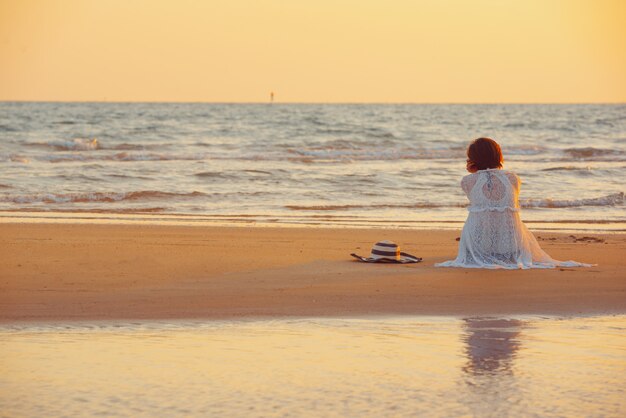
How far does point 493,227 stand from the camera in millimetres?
9758

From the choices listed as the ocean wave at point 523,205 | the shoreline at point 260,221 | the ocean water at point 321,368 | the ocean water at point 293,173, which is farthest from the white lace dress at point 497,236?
the ocean wave at point 523,205

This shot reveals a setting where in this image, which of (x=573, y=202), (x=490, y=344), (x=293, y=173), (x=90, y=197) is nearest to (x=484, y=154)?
(x=490, y=344)

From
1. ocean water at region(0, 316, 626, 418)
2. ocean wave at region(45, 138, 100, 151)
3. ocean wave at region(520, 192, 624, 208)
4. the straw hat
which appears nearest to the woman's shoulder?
the straw hat

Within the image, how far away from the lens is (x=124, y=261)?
9438 mm

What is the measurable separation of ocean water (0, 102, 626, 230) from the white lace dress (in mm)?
4335

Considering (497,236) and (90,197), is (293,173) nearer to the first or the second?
(90,197)

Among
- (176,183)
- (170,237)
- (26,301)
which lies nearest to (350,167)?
(176,183)

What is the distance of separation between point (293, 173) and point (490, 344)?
1850cm

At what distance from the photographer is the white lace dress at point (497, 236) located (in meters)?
9.64

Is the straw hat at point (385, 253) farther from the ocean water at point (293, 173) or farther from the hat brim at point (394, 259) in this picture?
the ocean water at point (293, 173)

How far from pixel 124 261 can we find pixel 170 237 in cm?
230

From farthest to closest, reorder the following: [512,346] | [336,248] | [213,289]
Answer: [336,248]
[213,289]
[512,346]

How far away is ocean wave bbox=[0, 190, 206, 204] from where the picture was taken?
17750mm

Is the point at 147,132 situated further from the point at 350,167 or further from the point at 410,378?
the point at 410,378
